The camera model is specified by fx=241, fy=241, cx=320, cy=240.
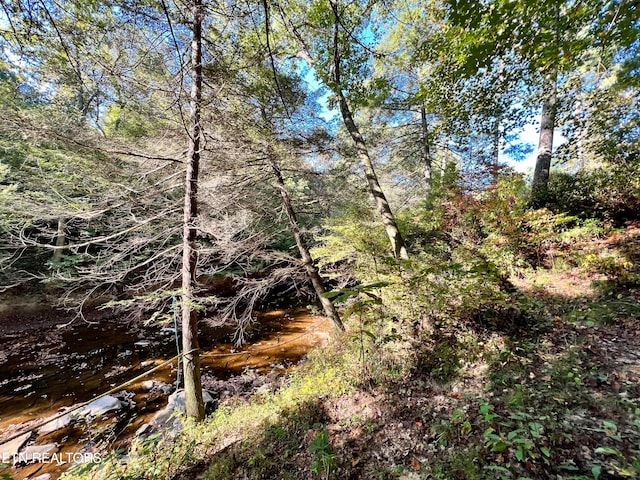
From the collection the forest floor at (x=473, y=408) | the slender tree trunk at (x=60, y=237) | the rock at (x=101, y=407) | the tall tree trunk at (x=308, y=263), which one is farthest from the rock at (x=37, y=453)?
the tall tree trunk at (x=308, y=263)

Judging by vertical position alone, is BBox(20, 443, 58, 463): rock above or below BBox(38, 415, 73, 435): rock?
below

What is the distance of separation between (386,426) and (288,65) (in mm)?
6668

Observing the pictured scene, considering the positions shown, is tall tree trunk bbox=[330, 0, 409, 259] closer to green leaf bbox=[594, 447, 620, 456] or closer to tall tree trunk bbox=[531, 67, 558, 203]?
green leaf bbox=[594, 447, 620, 456]

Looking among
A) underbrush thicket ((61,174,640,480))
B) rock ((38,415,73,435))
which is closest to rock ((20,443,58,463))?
rock ((38,415,73,435))

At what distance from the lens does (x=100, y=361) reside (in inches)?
232

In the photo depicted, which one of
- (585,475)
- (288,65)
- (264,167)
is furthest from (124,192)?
(585,475)

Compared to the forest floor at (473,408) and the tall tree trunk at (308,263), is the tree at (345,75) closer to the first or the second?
the tall tree trunk at (308,263)

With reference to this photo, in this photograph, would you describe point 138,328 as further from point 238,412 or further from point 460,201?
point 460,201

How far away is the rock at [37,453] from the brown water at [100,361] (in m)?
0.08

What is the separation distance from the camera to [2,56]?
90.7 inches

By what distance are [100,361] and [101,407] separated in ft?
7.23

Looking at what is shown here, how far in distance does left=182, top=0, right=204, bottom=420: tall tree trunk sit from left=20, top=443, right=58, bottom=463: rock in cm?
203

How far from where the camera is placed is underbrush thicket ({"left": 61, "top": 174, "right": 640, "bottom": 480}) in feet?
5.65

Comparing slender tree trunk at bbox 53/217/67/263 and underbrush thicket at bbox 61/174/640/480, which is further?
slender tree trunk at bbox 53/217/67/263
